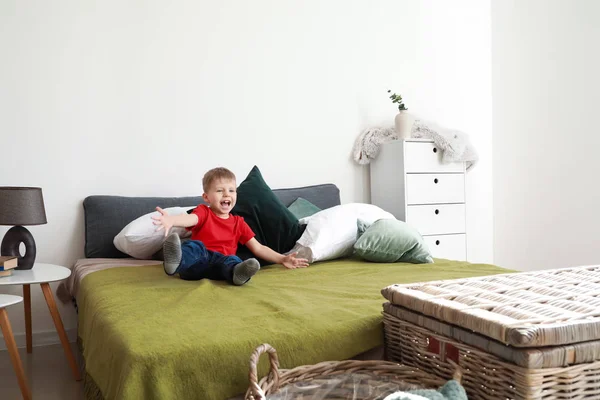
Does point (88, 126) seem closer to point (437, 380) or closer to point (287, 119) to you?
point (287, 119)

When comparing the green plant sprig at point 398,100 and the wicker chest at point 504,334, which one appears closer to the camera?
the wicker chest at point 504,334

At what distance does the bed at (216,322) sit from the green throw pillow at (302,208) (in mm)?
483

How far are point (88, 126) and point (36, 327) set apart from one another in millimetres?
991

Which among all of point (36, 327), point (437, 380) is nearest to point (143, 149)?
point (36, 327)

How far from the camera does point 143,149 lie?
2.75 meters

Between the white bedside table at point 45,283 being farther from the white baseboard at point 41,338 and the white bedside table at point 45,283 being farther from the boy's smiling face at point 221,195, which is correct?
the boy's smiling face at point 221,195

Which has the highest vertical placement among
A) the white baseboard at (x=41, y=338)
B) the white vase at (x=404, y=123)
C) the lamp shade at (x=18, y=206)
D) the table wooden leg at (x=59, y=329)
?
the white vase at (x=404, y=123)

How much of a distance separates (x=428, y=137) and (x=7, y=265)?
2.25 meters

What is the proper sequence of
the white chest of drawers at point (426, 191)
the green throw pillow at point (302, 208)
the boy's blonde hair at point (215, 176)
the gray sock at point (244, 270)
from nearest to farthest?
the gray sock at point (244, 270)
the boy's blonde hair at point (215, 176)
the green throw pillow at point (302, 208)
the white chest of drawers at point (426, 191)

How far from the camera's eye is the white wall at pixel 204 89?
102 inches

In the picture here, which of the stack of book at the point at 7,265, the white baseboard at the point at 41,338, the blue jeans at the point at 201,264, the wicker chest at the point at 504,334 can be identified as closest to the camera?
the wicker chest at the point at 504,334

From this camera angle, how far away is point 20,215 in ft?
7.04

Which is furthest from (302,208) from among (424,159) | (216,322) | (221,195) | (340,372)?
(340,372)

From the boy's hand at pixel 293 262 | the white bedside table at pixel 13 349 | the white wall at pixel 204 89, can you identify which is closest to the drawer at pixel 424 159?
the white wall at pixel 204 89
